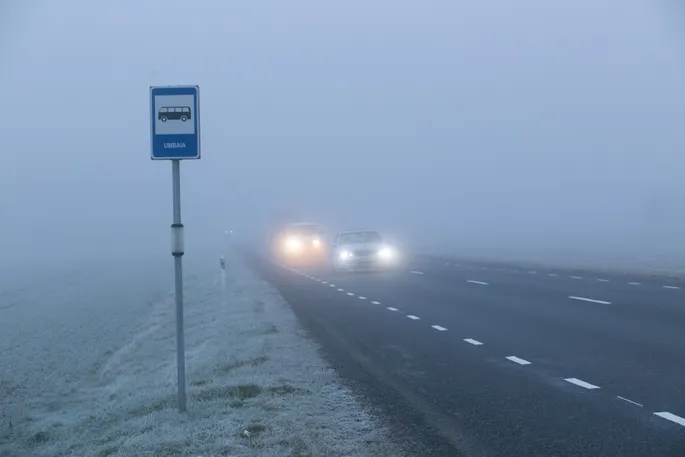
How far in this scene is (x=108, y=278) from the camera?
48.4 metres

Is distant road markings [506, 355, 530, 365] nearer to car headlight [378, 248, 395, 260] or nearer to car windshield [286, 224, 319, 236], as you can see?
car headlight [378, 248, 395, 260]

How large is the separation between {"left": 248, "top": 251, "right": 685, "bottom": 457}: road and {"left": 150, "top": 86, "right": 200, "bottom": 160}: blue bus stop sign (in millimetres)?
3359

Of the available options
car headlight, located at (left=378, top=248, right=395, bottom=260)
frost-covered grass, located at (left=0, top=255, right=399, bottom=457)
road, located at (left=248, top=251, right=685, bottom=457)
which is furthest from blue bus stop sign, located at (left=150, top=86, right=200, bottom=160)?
car headlight, located at (left=378, top=248, right=395, bottom=260)

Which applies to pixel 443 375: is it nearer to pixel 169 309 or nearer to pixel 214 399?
pixel 214 399

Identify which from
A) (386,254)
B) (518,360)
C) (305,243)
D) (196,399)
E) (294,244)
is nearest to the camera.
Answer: (196,399)

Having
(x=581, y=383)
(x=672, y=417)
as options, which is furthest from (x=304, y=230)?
(x=672, y=417)

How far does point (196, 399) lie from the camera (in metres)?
9.66

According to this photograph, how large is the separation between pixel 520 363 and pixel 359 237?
24.5m

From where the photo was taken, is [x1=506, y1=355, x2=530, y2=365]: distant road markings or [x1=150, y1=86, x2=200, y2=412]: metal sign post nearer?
[x1=150, y1=86, x2=200, y2=412]: metal sign post

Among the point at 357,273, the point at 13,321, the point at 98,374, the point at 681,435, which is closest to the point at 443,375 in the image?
the point at 681,435

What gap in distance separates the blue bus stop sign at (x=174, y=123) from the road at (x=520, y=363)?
3359 mm

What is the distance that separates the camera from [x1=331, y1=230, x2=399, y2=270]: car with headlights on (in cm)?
3444

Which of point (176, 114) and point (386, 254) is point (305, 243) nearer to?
point (386, 254)

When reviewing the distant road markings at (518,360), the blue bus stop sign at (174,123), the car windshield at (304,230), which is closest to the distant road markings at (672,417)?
the distant road markings at (518,360)
